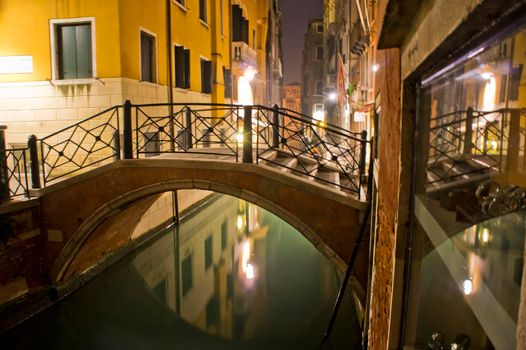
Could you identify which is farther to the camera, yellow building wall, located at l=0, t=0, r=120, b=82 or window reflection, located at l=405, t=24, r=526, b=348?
yellow building wall, located at l=0, t=0, r=120, b=82

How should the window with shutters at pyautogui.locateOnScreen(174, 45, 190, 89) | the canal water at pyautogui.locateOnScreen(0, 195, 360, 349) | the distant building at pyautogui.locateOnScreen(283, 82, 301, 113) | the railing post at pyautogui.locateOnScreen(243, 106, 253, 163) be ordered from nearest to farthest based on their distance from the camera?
1. the railing post at pyautogui.locateOnScreen(243, 106, 253, 163)
2. the canal water at pyautogui.locateOnScreen(0, 195, 360, 349)
3. the window with shutters at pyautogui.locateOnScreen(174, 45, 190, 89)
4. the distant building at pyautogui.locateOnScreen(283, 82, 301, 113)

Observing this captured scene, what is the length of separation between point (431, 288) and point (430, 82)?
1185mm

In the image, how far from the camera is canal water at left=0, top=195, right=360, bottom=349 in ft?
22.1

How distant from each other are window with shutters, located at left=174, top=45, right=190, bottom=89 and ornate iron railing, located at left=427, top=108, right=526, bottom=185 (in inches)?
395

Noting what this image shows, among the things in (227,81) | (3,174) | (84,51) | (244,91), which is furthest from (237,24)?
(3,174)

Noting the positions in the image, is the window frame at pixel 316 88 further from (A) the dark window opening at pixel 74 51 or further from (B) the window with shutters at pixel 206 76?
(A) the dark window opening at pixel 74 51

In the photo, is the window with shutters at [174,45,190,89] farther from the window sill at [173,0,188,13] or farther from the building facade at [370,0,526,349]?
the building facade at [370,0,526,349]

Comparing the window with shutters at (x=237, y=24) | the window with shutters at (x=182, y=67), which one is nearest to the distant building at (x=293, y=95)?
the window with shutters at (x=237, y=24)

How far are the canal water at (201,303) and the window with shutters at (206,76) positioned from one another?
188 inches

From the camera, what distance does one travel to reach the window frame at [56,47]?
8.98m

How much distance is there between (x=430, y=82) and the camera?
7.22ft

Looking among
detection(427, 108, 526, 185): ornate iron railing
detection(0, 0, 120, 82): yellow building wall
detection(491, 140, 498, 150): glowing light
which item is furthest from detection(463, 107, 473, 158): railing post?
detection(0, 0, 120, 82): yellow building wall

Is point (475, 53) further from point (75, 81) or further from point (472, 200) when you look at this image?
point (75, 81)

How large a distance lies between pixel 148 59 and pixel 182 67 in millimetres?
1701
